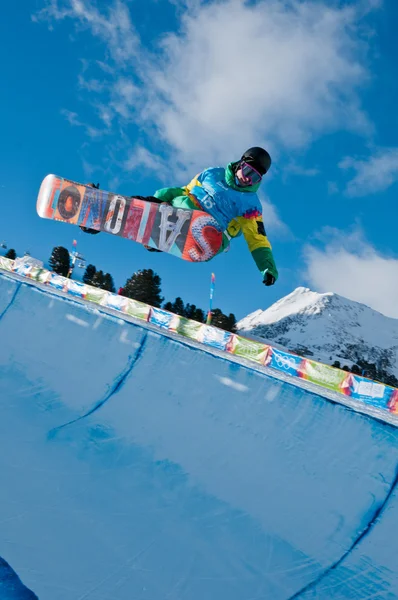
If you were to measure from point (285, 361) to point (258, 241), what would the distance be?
34.4 feet

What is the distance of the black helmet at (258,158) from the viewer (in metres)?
3.88

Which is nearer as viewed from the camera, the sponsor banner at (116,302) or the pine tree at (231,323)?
the sponsor banner at (116,302)

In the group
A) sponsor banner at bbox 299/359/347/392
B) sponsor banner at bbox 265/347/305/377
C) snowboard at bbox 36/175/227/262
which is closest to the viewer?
snowboard at bbox 36/175/227/262

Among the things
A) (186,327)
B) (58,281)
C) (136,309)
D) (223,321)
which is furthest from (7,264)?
(223,321)

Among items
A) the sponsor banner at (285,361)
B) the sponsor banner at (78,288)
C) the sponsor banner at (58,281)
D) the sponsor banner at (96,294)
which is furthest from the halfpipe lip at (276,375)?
the sponsor banner at (58,281)

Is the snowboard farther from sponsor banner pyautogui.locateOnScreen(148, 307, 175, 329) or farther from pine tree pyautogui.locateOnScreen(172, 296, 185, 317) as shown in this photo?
pine tree pyautogui.locateOnScreen(172, 296, 185, 317)

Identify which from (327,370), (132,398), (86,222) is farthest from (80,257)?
(132,398)

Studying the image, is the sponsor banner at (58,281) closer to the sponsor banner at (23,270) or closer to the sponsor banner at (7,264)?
the sponsor banner at (23,270)

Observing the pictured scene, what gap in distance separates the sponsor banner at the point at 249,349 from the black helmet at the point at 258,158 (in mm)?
11083

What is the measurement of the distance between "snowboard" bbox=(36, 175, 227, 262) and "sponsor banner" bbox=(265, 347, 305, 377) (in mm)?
10201

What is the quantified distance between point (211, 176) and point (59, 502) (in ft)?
11.6

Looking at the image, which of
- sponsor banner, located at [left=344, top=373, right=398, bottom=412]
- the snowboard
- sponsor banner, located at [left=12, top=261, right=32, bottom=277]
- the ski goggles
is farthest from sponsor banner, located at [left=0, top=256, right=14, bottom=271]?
the ski goggles

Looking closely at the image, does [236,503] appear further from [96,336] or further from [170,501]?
[96,336]

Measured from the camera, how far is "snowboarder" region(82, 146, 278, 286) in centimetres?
410
